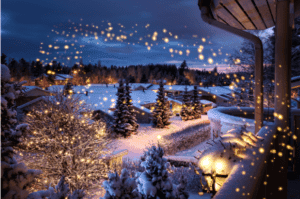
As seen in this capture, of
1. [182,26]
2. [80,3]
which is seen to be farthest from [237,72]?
[80,3]

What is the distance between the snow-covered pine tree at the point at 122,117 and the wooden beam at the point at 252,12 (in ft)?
47.1

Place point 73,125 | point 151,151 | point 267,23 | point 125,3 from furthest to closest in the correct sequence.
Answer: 1. point 73,125
2. point 125,3
3. point 267,23
4. point 151,151

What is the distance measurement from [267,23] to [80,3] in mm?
5096

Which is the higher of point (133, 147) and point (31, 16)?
point (31, 16)

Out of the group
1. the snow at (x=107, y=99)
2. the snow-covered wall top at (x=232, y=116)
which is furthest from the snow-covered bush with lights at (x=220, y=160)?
the snow at (x=107, y=99)

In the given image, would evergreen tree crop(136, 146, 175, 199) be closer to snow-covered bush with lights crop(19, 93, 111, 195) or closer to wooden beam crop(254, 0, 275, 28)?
wooden beam crop(254, 0, 275, 28)

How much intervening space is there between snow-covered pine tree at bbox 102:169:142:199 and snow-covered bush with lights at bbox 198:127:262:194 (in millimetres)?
728

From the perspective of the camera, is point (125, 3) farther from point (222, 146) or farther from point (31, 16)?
point (222, 146)

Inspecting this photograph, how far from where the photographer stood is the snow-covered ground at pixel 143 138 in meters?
13.5

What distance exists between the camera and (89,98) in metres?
21.9

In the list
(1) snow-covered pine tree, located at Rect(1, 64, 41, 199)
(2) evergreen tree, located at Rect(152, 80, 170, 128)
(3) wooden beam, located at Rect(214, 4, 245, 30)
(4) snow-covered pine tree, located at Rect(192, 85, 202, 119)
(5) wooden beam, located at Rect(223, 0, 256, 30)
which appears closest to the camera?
(1) snow-covered pine tree, located at Rect(1, 64, 41, 199)

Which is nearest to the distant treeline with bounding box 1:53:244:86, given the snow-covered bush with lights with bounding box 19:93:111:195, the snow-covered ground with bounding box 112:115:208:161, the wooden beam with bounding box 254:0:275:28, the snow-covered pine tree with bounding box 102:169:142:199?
the snow-covered ground with bounding box 112:115:208:161

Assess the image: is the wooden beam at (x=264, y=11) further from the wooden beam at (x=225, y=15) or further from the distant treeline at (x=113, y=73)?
the distant treeline at (x=113, y=73)

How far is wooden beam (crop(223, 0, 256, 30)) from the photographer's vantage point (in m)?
2.25
